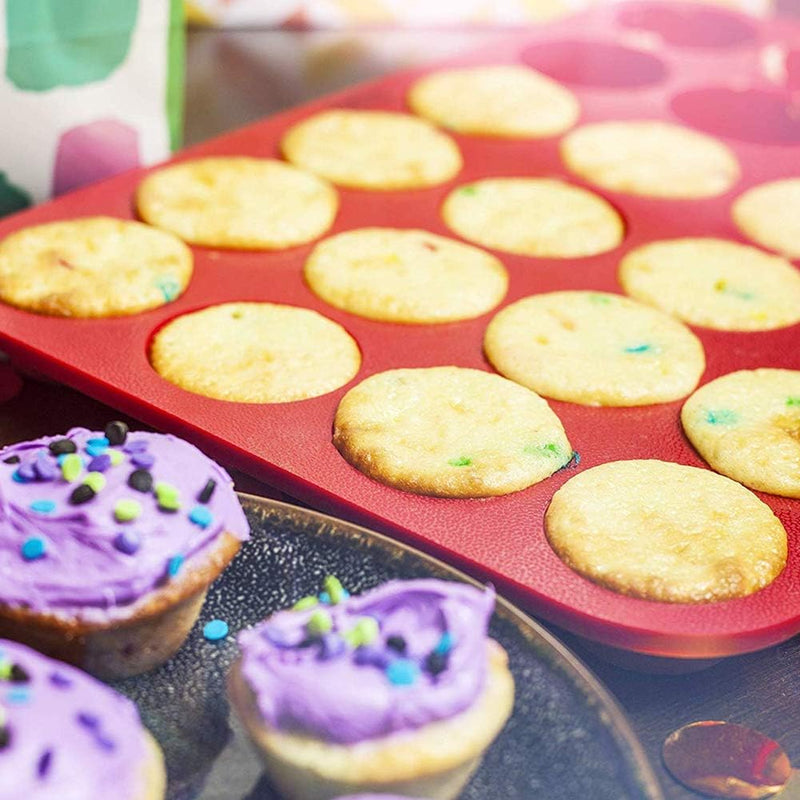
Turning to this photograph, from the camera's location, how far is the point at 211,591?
1.25m

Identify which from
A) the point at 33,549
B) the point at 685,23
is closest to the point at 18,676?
the point at 33,549

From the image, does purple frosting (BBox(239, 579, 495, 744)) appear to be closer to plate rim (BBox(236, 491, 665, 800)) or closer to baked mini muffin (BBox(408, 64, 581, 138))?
plate rim (BBox(236, 491, 665, 800))

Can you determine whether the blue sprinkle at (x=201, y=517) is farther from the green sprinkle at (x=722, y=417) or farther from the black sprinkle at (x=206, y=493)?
the green sprinkle at (x=722, y=417)

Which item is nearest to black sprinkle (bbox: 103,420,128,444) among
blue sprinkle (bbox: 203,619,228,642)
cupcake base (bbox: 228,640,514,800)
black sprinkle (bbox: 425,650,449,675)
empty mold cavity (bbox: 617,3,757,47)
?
blue sprinkle (bbox: 203,619,228,642)

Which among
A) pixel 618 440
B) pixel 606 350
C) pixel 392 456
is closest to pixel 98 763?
pixel 392 456

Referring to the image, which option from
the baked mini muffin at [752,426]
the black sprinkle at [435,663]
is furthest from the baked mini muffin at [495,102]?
the black sprinkle at [435,663]

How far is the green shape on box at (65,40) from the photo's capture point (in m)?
1.92

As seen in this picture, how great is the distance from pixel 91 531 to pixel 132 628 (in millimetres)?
101

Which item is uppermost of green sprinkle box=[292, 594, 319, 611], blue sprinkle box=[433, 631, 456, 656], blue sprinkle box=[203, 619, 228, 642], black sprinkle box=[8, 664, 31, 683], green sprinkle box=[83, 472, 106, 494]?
green sprinkle box=[83, 472, 106, 494]

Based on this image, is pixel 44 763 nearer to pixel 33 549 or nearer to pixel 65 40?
pixel 33 549

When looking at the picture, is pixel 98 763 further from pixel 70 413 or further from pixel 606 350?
pixel 606 350

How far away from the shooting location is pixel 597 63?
287 centimetres

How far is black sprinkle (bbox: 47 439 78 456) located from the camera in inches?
46.3

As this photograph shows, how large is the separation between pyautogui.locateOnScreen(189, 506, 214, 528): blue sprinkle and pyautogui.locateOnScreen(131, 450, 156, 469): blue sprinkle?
0.07 metres
